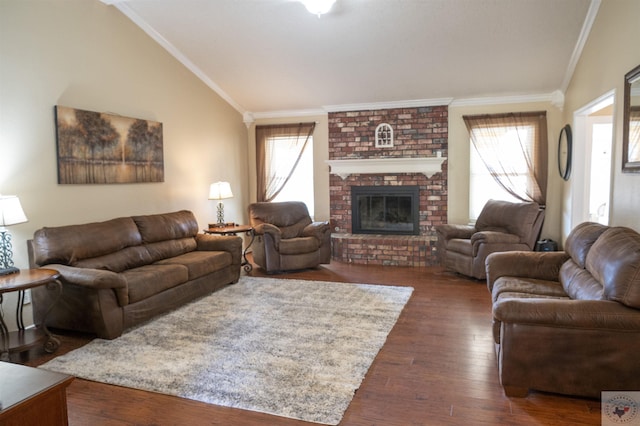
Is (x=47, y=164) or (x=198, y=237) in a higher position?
(x=47, y=164)

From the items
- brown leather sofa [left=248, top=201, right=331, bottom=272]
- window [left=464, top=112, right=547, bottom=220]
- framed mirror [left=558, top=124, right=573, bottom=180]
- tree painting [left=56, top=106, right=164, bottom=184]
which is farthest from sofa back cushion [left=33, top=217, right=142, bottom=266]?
framed mirror [left=558, top=124, right=573, bottom=180]

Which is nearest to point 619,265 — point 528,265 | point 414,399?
point 528,265

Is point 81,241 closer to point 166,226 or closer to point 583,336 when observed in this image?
point 166,226

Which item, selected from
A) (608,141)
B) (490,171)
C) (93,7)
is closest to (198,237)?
(93,7)

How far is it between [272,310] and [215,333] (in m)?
0.73

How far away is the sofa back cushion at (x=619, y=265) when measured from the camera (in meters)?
2.29

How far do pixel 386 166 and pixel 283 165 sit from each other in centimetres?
174

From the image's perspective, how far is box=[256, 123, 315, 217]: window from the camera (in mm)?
7098

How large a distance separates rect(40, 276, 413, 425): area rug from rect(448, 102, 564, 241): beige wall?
2472 mm

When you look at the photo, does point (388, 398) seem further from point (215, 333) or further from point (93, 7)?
point (93, 7)

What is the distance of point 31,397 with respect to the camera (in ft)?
5.05

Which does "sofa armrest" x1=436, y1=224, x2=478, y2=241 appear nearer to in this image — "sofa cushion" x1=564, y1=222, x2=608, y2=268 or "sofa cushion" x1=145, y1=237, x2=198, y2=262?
"sofa cushion" x1=564, y1=222, x2=608, y2=268

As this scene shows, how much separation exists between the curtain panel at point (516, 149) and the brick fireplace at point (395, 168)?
1.78ft

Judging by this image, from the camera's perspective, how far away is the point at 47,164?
3918 mm
